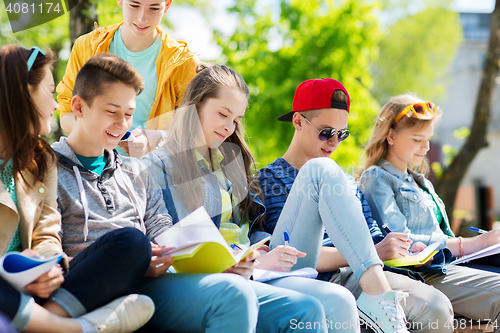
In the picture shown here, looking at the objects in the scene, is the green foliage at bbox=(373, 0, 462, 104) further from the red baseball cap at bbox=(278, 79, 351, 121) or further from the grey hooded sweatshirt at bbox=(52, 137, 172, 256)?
the grey hooded sweatshirt at bbox=(52, 137, 172, 256)

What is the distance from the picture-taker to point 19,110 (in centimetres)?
184

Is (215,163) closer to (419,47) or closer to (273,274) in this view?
(273,274)

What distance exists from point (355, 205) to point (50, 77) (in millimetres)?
1617

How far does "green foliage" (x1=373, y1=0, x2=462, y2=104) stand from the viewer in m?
22.4

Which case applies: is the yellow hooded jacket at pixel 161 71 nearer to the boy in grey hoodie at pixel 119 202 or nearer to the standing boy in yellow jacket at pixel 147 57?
the standing boy in yellow jacket at pixel 147 57

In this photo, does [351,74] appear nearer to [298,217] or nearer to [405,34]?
[298,217]

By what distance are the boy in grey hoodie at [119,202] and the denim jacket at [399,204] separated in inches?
62.9

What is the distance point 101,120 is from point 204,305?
3.33 ft

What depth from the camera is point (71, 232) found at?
203 cm

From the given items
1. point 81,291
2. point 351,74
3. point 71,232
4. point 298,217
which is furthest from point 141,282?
point 351,74

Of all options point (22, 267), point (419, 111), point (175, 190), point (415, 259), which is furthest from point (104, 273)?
point (419, 111)

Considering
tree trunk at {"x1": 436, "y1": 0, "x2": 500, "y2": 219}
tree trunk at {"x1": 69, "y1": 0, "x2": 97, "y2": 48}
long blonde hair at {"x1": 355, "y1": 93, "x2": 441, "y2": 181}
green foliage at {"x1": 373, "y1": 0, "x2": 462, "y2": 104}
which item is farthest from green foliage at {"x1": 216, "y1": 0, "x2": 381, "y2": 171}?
green foliage at {"x1": 373, "y1": 0, "x2": 462, "y2": 104}

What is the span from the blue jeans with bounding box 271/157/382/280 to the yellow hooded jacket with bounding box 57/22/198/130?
104cm

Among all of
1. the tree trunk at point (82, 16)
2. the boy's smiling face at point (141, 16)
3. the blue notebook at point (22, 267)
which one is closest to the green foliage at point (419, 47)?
the tree trunk at point (82, 16)
